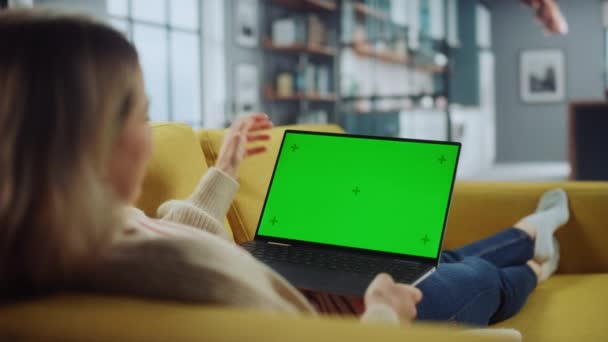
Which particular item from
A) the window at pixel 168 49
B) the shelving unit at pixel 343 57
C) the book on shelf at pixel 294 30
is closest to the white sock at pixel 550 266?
the window at pixel 168 49

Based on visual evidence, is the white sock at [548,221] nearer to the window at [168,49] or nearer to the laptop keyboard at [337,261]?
the laptop keyboard at [337,261]

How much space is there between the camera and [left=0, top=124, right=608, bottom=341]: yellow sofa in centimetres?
57

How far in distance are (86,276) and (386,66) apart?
8.00 m

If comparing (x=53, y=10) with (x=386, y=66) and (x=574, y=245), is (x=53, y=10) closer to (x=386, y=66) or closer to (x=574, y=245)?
(x=574, y=245)

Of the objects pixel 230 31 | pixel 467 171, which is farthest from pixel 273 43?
pixel 467 171

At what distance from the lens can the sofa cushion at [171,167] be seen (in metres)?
1.61

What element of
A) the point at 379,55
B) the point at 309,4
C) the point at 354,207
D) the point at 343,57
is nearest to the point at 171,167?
the point at 354,207

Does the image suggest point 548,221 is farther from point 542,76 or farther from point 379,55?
point 542,76

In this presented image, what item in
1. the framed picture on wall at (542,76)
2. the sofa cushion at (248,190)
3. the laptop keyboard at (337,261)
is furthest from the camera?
the framed picture on wall at (542,76)

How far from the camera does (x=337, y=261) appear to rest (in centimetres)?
131

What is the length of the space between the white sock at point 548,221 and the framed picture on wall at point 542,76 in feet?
34.1

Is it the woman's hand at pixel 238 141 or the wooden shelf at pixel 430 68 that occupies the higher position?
the wooden shelf at pixel 430 68

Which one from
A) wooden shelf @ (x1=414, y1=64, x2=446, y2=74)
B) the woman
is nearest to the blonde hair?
the woman

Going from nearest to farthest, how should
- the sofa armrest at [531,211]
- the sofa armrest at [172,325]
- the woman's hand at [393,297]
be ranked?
the sofa armrest at [172,325] < the woman's hand at [393,297] < the sofa armrest at [531,211]
